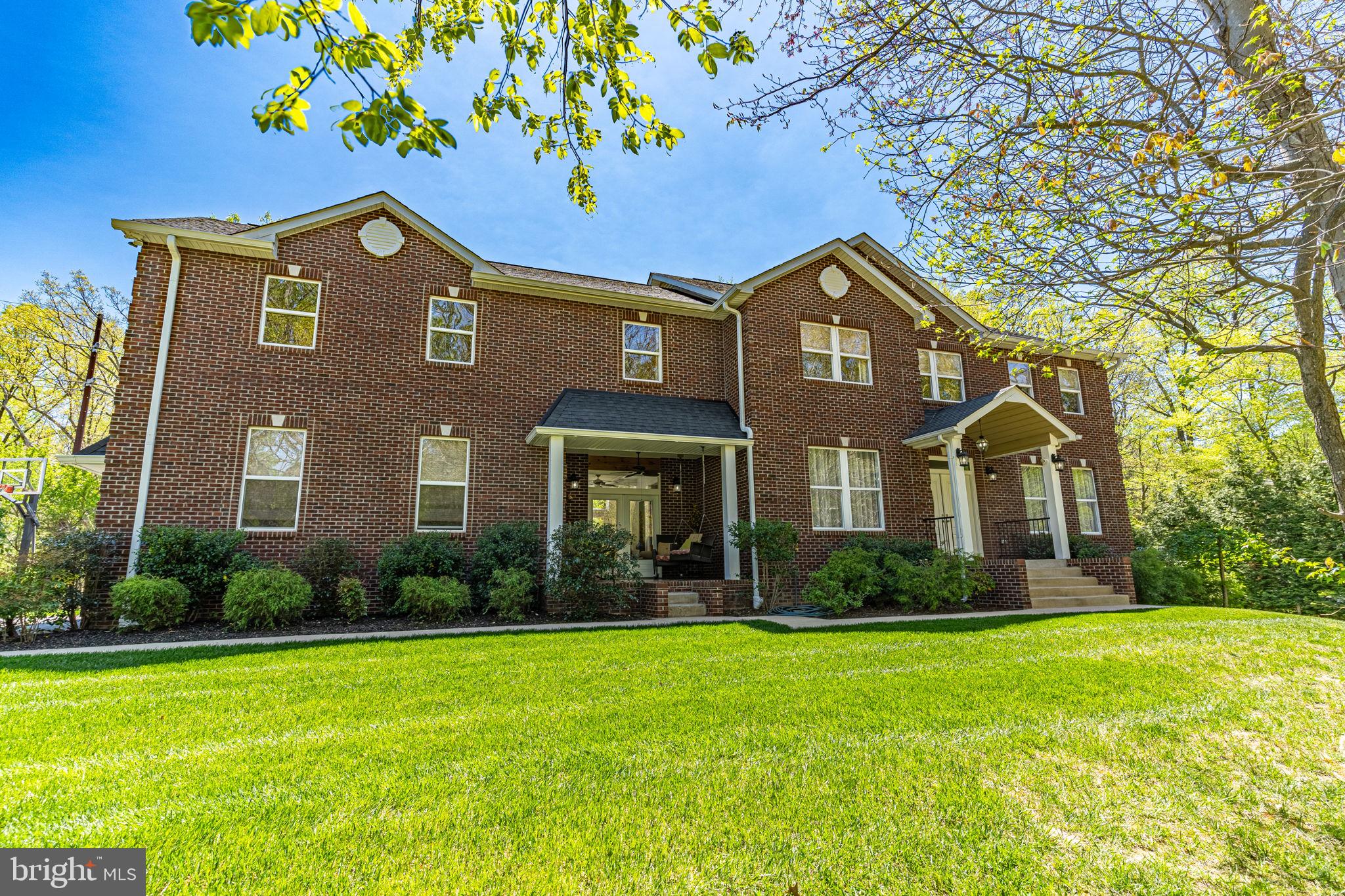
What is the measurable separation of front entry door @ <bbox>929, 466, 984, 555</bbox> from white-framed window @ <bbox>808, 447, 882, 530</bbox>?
5.11ft

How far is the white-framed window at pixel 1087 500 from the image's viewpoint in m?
16.0

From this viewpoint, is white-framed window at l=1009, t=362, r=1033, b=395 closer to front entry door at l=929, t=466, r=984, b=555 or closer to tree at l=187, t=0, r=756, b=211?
front entry door at l=929, t=466, r=984, b=555

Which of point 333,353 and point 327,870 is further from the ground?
point 333,353

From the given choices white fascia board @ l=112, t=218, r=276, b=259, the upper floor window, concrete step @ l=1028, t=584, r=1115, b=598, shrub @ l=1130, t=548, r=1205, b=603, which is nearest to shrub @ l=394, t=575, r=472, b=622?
white fascia board @ l=112, t=218, r=276, b=259

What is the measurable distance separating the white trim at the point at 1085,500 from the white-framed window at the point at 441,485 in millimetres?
14545

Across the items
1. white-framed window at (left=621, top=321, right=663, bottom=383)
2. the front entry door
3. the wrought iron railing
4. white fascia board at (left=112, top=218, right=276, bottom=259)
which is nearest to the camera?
white fascia board at (left=112, top=218, right=276, bottom=259)

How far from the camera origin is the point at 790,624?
8.96 metres

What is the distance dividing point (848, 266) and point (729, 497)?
6053 millimetres

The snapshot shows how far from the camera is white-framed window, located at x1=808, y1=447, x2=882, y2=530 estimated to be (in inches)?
501

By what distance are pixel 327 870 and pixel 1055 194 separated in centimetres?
538

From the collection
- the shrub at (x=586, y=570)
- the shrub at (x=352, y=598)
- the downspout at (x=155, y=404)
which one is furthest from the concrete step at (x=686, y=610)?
the downspout at (x=155, y=404)

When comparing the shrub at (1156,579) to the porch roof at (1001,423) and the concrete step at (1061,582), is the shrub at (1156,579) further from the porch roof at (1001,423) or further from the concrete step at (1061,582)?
the porch roof at (1001,423)

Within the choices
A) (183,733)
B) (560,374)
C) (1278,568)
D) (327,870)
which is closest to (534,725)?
(327,870)

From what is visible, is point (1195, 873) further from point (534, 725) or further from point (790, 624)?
point (790, 624)
